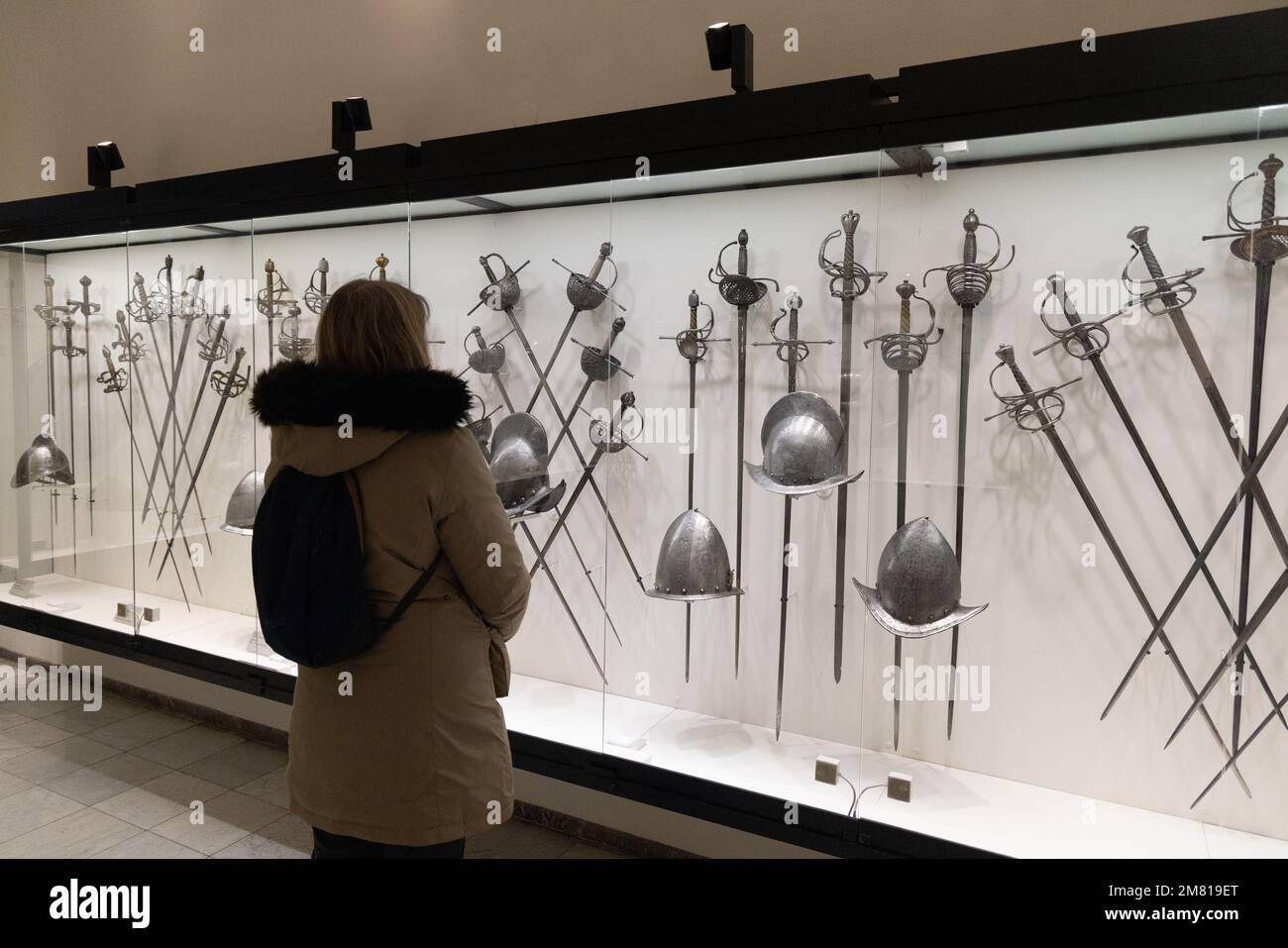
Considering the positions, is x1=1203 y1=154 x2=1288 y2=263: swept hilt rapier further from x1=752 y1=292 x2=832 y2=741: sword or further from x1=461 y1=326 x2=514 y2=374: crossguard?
x1=461 y1=326 x2=514 y2=374: crossguard

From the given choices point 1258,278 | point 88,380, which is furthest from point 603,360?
point 88,380

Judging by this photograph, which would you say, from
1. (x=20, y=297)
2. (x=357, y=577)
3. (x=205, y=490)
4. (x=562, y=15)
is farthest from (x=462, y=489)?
(x=20, y=297)

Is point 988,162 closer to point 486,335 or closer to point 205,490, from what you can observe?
point 486,335

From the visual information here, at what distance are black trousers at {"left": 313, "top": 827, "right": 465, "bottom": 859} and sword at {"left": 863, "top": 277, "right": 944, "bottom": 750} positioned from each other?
1.20 m

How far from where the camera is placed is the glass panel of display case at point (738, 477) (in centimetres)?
220

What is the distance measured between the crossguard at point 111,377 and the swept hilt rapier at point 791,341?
2.74 metres

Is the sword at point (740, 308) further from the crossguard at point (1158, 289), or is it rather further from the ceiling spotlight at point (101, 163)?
the ceiling spotlight at point (101, 163)

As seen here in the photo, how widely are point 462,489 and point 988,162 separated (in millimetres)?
1357

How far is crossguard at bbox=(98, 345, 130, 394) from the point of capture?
11.9 feet

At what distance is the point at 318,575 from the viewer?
151 cm

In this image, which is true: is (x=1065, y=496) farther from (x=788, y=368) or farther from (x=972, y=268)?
(x=788, y=368)

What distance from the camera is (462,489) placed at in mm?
1547

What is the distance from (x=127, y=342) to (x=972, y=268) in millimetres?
3235

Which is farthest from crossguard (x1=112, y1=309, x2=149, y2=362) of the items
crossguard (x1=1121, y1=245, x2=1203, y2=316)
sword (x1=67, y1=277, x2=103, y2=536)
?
crossguard (x1=1121, y1=245, x2=1203, y2=316)
